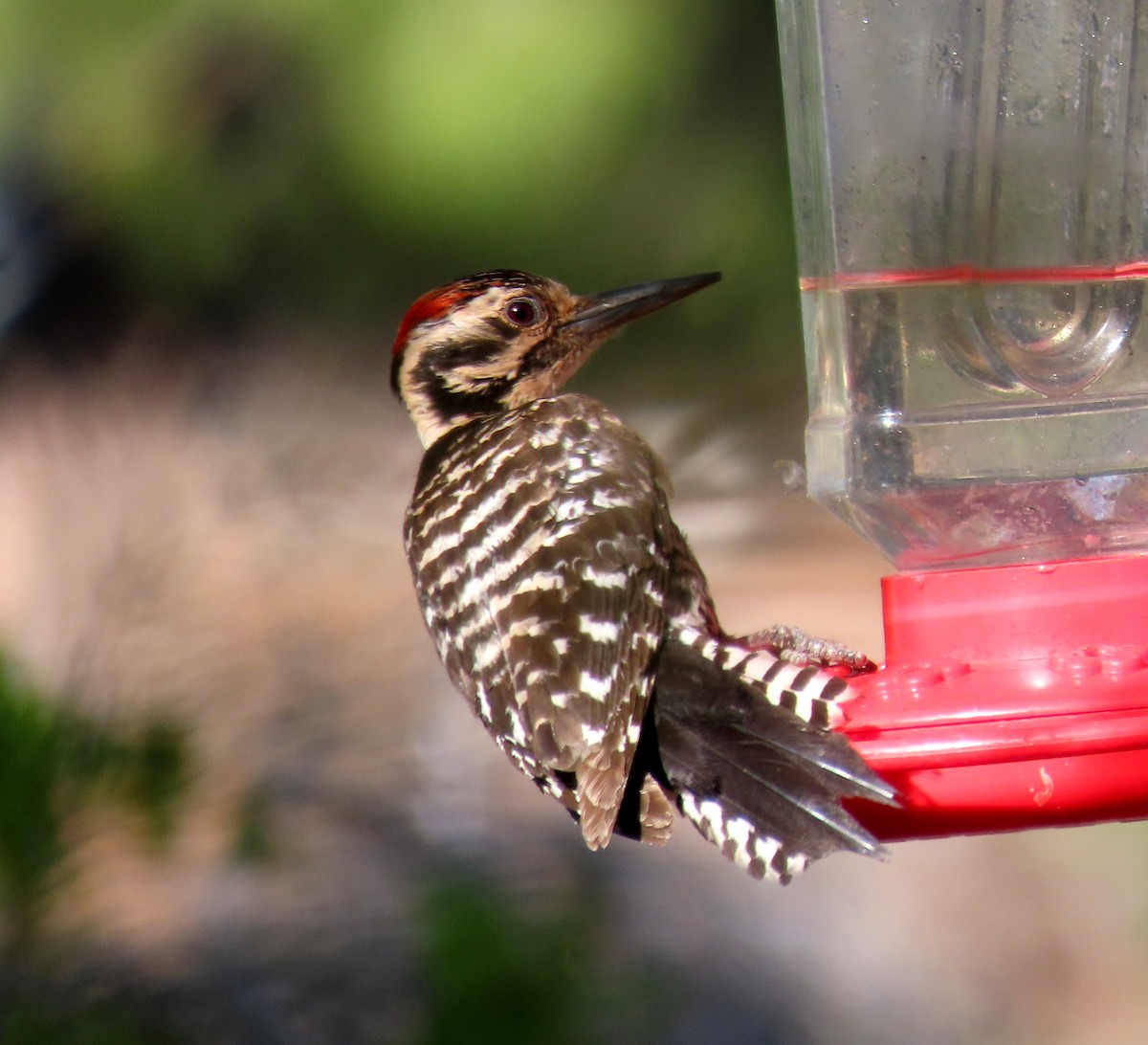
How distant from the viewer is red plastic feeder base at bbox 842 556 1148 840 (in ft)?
5.74

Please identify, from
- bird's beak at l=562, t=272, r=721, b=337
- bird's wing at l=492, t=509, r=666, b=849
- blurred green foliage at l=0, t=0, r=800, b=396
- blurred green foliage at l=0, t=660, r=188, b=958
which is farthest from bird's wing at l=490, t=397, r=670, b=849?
blurred green foliage at l=0, t=660, r=188, b=958

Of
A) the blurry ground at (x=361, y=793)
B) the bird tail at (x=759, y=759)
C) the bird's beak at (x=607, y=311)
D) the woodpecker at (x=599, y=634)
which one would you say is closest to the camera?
the bird tail at (x=759, y=759)

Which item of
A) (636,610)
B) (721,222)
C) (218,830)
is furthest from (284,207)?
(636,610)

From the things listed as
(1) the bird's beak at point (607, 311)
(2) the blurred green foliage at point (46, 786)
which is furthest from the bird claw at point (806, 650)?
(2) the blurred green foliage at point (46, 786)

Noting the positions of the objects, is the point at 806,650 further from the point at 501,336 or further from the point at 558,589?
the point at 501,336

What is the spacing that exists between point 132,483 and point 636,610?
8.87 ft

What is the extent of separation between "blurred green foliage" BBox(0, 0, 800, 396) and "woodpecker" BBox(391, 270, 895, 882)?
1.03m

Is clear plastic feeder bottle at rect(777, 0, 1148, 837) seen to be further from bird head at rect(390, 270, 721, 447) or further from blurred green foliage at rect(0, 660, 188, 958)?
blurred green foliage at rect(0, 660, 188, 958)

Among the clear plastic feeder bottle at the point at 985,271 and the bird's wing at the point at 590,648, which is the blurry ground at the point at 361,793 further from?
the clear plastic feeder bottle at the point at 985,271

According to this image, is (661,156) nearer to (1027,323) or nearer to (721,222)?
(721,222)

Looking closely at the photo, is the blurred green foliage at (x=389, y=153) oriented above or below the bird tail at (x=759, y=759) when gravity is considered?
above

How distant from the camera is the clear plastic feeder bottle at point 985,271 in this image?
223 cm

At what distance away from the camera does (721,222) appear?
4.76m

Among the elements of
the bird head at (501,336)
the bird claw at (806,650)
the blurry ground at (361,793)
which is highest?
the bird head at (501,336)
